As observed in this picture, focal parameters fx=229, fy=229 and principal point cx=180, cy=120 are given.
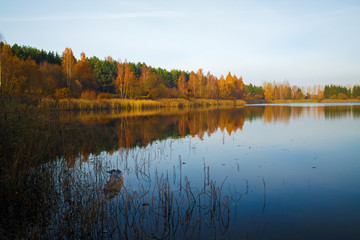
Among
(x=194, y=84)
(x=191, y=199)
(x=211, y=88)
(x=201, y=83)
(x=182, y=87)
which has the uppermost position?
(x=201, y=83)

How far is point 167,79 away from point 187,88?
9.21m

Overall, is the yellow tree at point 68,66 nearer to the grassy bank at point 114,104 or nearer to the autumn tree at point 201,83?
the grassy bank at point 114,104

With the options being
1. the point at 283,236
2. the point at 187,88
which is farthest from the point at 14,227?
the point at 187,88

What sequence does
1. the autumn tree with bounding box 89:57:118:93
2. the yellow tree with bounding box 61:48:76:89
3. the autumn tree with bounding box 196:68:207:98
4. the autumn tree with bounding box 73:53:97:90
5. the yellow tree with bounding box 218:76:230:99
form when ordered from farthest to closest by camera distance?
the yellow tree with bounding box 218:76:230:99 < the autumn tree with bounding box 196:68:207:98 < the autumn tree with bounding box 89:57:118:93 < the autumn tree with bounding box 73:53:97:90 < the yellow tree with bounding box 61:48:76:89

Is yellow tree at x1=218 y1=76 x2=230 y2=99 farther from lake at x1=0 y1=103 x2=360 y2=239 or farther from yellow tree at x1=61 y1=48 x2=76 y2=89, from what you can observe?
lake at x1=0 y1=103 x2=360 y2=239

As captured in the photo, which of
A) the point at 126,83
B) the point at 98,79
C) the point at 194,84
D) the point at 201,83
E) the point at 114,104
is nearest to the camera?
the point at 114,104

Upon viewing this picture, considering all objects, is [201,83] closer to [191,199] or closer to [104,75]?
[104,75]

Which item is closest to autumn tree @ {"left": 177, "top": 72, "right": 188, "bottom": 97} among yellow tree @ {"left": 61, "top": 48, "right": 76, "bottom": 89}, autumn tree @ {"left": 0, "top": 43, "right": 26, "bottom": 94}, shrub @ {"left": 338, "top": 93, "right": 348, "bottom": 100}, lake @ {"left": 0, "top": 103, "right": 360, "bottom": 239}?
yellow tree @ {"left": 61, "top": 48, "right": 76, "bottom": 89}

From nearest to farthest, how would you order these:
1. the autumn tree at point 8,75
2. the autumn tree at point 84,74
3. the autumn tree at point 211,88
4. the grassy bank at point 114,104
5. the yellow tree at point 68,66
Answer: the autumn tree at point 8,75 < the grassy bank at point 114,104 < the yellow tree at point 68,66 < the autumn tree at point 84,74 < the autumn tree at point 211,88

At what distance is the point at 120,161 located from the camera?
277 inches

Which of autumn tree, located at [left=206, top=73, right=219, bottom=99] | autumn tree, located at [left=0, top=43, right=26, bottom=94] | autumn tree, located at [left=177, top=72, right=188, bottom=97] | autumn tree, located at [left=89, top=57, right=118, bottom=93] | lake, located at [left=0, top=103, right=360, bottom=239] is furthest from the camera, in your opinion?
autumn tree, located at [left=177, top=72, right=188, bottom=97]

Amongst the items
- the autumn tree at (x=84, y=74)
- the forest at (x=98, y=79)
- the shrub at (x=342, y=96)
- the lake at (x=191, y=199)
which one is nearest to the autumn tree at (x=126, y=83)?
the forest at (x=98, y=79)

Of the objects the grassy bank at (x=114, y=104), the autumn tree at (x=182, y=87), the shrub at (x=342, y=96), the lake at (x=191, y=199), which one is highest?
the autumn tree at (x=182, y=87)

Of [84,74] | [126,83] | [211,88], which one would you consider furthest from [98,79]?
[211,88]
